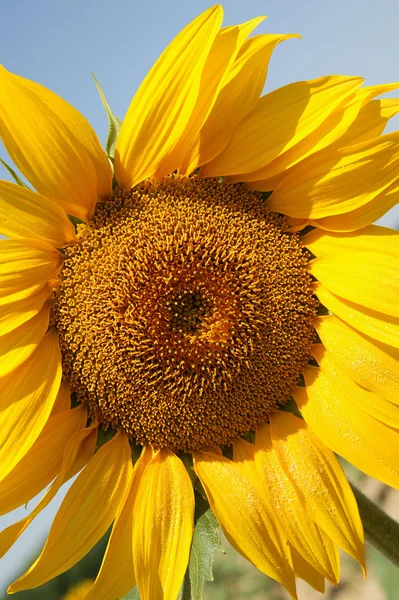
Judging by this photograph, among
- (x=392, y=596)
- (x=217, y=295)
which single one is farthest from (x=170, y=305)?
(x=392, y=596)

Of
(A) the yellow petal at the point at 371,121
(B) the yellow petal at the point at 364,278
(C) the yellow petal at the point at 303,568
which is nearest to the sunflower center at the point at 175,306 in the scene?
(B) the yellow petal at the point at 364,278

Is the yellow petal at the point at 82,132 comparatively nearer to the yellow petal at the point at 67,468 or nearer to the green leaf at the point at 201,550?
the yellow petal at the point at 67,468

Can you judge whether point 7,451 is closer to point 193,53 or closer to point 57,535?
point 57,535

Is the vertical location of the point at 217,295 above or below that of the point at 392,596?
above

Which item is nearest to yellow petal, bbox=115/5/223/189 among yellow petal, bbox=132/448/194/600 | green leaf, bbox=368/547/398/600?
yellow petal, bbox=132/448/194/600

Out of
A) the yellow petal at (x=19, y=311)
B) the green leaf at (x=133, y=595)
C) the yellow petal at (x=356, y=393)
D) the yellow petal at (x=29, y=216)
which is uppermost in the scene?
the yellow petal at (x=29, y=216)

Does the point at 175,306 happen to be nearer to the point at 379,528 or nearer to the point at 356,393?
the point at 356,393
